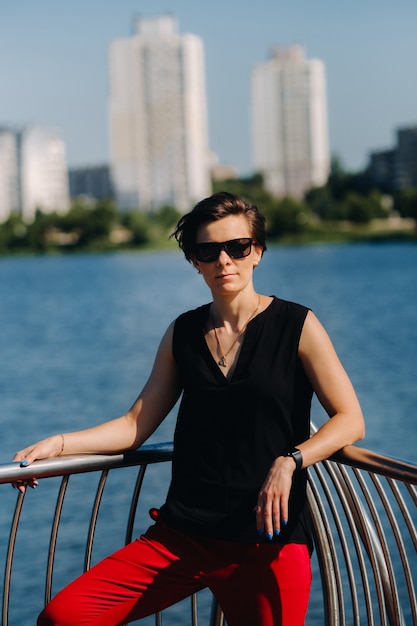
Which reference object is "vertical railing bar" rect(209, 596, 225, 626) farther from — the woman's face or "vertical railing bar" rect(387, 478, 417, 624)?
the woman's face

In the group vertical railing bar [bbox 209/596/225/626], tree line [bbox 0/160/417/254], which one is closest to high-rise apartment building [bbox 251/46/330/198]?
tree line [bbox 0/160/417/254]

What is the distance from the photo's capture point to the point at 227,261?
2.83m

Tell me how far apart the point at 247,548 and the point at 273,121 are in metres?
193

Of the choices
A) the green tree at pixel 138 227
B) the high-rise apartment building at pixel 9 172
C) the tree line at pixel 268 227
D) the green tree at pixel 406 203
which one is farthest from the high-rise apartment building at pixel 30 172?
the green tree at pixel 406 203

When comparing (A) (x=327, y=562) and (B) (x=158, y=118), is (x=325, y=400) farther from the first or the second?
(B) (x=158, y=118)

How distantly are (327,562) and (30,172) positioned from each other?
190580 millimetres

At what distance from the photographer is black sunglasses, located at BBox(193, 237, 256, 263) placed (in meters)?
2.84

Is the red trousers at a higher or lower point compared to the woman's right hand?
lower

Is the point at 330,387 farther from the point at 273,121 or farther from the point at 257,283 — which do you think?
the point at 273,121

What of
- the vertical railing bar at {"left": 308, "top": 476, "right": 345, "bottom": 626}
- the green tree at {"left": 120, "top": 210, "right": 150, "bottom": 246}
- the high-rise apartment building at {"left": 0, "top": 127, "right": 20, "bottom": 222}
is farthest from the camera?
the high-rise apartment building at {"left": 0, "top": 127, "right": 20, "bottom": 222}

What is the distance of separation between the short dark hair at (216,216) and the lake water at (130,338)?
6697 millimetres

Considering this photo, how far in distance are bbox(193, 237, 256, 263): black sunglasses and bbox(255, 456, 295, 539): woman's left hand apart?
59 centimetres

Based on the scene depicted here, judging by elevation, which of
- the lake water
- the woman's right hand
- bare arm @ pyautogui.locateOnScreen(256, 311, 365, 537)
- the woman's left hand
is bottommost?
the lake water

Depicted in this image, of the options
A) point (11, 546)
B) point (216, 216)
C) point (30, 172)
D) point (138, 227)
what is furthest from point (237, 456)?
point (30, 172)
